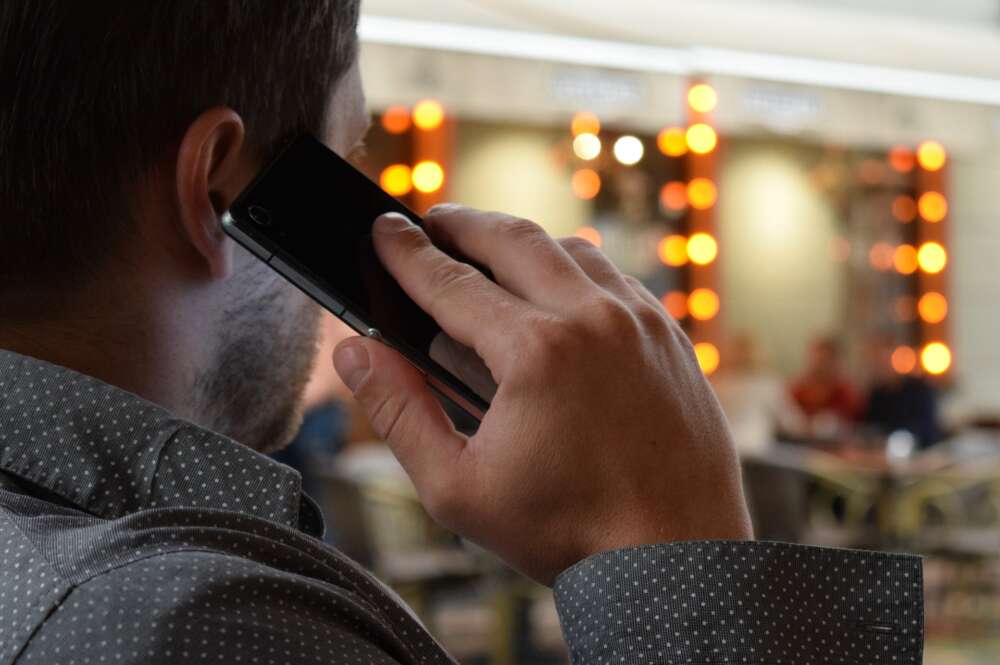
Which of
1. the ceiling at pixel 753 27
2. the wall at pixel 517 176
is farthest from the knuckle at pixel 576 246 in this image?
the wall at pixel 517 176

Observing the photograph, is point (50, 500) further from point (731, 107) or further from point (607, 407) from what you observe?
point (731, 107)

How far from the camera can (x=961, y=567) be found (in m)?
5.93

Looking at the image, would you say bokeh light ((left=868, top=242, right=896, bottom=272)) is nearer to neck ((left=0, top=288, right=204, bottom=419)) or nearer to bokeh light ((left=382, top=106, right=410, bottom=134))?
bokeh light ((left=382, top=106, right=410, bottom=134))

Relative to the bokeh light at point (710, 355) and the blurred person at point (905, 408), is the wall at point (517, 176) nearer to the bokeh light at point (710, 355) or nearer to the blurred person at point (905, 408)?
the bokeh light at point (710, 355)

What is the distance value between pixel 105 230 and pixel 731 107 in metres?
4.78

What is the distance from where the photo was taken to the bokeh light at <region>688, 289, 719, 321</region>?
8.85 meters

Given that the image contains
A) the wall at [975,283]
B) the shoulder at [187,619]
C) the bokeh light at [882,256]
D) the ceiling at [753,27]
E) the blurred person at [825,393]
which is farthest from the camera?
the wall at [975,283]

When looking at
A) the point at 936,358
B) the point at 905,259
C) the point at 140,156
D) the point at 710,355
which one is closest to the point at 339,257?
the point at 140,156

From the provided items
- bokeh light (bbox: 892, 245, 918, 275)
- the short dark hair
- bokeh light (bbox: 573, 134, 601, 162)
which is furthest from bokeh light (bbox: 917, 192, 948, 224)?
the short dark hair

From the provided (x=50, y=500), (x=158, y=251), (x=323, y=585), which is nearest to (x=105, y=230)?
(x=158, y=251)

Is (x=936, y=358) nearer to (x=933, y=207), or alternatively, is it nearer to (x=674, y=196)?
(x=933, y=207)

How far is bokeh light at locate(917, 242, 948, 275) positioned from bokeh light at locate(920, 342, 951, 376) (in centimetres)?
58

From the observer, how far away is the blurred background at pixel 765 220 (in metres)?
4.70

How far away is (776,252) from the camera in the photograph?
368 inches
